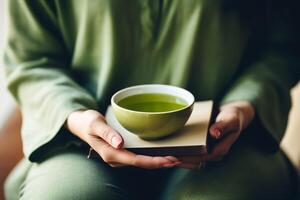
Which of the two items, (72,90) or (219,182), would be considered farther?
(72,90)

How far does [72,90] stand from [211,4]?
280mm

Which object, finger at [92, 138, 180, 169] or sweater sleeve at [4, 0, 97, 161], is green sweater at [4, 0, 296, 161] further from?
finger at [92, 138, 180, 169]

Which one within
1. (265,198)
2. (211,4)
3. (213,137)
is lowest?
(265,198)

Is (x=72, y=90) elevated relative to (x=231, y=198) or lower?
elevated

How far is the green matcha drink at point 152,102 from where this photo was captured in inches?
28.9

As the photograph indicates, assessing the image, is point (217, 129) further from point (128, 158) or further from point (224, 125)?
point (128, 158)

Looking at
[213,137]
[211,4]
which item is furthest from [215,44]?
[213,137]

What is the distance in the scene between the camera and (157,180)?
0.86 meters

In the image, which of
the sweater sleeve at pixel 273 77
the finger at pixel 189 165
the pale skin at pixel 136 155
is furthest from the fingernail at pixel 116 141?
the sweater sleeve at pixel 273 77

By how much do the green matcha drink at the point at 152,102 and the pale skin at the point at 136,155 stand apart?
48 mm

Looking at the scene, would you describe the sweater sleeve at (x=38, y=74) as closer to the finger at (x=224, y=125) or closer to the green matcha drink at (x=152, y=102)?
the green matcha drink at (x=152, y=102)

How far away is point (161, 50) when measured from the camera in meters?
0.88

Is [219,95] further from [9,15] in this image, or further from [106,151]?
[9,15]

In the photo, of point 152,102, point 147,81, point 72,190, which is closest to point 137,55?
point 147,81
